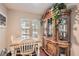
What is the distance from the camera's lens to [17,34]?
1.67 metres

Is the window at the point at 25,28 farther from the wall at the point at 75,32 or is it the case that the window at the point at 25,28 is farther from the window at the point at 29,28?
the wall at the point at 75,32

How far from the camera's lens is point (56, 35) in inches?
66.1

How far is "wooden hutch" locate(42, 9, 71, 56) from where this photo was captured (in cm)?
167

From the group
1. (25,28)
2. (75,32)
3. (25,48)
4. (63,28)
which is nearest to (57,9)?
(63,28)

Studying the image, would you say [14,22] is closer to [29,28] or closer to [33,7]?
[29,28]

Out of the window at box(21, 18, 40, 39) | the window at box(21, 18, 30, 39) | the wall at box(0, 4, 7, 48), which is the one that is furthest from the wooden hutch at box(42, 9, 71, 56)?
the wall at box(0, 4, 7, 48)

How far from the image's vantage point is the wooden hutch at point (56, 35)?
1.67 metres

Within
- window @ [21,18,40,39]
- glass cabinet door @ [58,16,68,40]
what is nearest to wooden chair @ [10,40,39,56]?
window @ [21,18,40,39]

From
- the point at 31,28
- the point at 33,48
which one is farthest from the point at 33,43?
the point at 31,28

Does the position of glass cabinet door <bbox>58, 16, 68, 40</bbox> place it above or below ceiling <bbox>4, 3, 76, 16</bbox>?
below

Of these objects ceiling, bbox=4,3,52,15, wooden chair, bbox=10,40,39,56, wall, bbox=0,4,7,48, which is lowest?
wooden chair, bbox=10,40,39,56

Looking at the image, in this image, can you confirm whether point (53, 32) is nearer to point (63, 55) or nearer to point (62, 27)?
point (62, 27)

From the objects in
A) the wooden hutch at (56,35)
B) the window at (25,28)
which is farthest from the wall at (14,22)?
the wooden hutch at (56,35)

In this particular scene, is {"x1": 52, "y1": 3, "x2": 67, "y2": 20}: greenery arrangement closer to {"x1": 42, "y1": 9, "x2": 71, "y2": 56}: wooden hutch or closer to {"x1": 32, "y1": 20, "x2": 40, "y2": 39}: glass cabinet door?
{"x1": 42, "y1": 9, "x2": 71, "y2": 56}: wooden hutch
